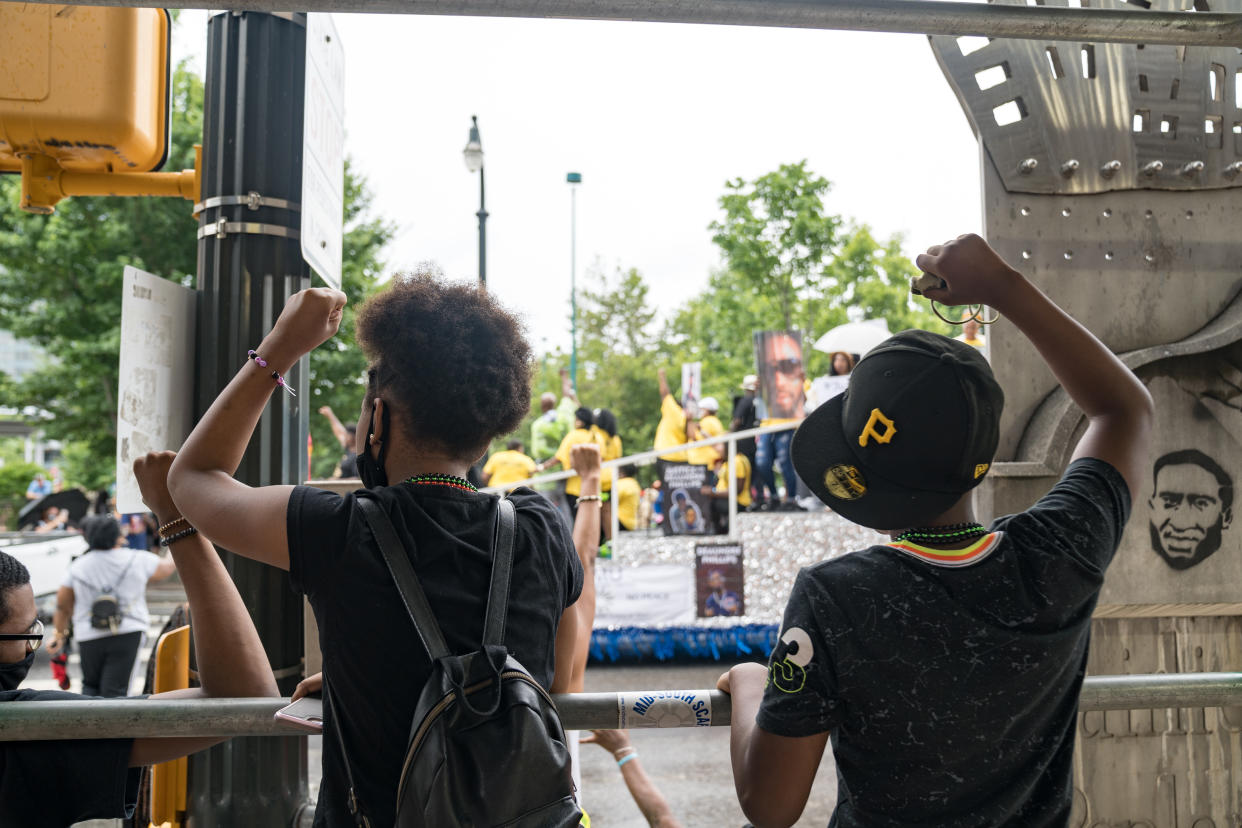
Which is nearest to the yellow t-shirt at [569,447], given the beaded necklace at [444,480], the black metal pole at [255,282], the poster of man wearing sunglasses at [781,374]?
the poster of man wearing sunglasses at [781,374]

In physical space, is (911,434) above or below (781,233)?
below

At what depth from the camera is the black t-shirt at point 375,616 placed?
168cm

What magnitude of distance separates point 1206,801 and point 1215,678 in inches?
60.9

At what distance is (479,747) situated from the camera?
156 centimetres

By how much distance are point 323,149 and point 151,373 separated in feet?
2.85

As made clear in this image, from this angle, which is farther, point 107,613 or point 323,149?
point 107,613

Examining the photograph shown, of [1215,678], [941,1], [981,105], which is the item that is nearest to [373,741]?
[1215,678]

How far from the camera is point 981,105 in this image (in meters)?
3.13

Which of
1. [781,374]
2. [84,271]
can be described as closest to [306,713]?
[781,374]

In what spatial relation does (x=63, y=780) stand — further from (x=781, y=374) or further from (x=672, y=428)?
(x=781, y=374)

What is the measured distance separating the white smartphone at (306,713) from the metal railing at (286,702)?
0.04 m

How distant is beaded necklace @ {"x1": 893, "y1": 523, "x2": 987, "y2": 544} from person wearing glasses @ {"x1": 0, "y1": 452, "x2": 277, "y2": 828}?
1.35 metres

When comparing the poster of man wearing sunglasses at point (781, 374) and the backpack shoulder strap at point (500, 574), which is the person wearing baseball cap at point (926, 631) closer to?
the backpack shoulder strap at point (500, 574)

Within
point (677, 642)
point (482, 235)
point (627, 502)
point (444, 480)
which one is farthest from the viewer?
point (482, 235)
